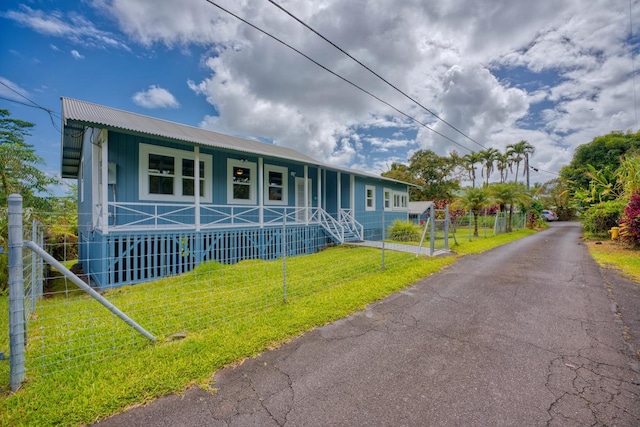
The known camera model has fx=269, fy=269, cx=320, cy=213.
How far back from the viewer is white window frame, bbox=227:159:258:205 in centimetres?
1055

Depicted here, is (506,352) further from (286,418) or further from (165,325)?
(165,325)

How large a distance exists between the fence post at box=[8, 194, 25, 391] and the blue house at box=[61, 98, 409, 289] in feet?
8.81

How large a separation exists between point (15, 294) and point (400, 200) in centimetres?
2009

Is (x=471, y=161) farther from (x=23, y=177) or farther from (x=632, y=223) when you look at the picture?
(x=23, y=177)

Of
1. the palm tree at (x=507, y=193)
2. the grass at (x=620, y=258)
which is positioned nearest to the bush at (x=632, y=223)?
the grass at (x=620, y=258)

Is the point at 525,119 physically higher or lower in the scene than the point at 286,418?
higher

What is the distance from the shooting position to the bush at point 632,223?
10.4m

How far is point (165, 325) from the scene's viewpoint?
13.0ft

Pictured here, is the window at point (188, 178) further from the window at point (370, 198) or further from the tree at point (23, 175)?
the window at point (370, 198)

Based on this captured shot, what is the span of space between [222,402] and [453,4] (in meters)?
11.3

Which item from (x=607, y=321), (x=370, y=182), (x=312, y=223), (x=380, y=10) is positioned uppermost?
(x=380, y=10)

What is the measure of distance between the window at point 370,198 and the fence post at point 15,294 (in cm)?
1488

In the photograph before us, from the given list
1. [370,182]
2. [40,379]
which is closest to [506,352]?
[40,379]

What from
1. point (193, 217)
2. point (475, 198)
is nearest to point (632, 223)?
point (475, 198)
